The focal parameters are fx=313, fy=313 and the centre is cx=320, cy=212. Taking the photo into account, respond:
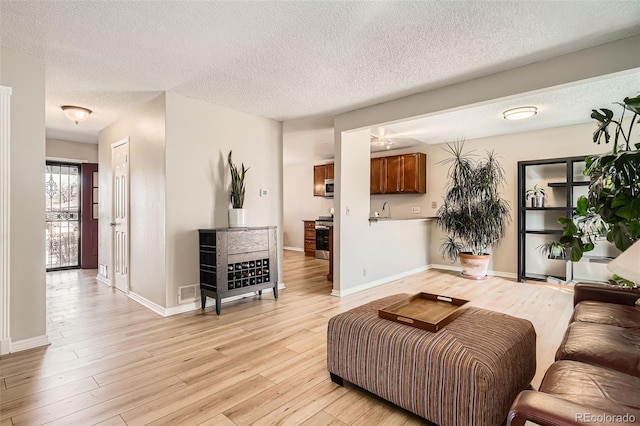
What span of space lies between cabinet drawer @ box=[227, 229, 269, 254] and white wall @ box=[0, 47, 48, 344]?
5.50 feet

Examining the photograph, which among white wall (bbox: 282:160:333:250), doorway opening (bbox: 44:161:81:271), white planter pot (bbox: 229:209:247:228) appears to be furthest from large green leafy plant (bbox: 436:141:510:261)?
doorway opening (bbox: 44:161:81:271)

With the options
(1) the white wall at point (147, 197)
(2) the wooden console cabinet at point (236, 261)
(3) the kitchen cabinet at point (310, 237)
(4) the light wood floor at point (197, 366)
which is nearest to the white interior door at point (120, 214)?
(1) the white wall at point (147, 197)

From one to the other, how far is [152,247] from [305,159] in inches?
205

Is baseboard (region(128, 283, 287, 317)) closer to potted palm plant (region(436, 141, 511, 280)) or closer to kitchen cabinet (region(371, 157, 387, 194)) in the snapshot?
potted palm plant (region(436, 141, 511, 280))

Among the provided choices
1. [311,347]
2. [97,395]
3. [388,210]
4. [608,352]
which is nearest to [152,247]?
[97,395]

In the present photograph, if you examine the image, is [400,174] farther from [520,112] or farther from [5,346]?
[5,346]

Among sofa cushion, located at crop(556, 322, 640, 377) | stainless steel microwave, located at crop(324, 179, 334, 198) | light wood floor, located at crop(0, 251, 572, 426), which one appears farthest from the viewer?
stainless steel microwave, located at crop(324, 179, 334, 198)

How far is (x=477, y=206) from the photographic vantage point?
17.1 ft

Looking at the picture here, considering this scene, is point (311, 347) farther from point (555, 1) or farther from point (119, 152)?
point (119, 152)

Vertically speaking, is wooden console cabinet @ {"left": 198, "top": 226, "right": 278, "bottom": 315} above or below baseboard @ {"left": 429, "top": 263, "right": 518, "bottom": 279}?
above

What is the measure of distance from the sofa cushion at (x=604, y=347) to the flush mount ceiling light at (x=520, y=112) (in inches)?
121

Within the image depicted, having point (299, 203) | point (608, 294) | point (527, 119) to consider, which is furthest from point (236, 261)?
point (299, 203)

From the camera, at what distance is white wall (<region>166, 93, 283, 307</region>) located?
11.7 ft

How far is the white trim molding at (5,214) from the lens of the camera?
8.18 ft
